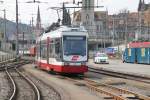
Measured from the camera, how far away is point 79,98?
59.5ft

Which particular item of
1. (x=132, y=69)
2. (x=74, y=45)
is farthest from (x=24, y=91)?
(x=132, y=69)

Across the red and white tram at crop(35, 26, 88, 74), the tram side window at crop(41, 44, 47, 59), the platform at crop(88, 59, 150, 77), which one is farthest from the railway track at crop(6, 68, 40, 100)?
the platform at crop(88, 59, 150, 77)

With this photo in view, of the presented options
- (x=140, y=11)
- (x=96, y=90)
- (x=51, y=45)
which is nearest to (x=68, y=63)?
(x=51, y=45)

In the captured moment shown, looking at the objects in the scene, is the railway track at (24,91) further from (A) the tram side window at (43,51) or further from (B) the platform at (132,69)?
(B) the platform at (132,69)

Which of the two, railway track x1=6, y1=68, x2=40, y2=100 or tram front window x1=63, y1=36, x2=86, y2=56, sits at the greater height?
tram front window x1=63, y1=36, x2=86, y2=56

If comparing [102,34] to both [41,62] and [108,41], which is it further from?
[41,62]

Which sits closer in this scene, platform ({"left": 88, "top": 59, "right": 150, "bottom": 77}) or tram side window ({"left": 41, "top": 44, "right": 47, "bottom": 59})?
tram side window ({"left": 41, "top": 44, "right": 47, "bottom": 59})

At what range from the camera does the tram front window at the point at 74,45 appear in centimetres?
3069

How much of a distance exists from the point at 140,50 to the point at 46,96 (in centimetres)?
4616

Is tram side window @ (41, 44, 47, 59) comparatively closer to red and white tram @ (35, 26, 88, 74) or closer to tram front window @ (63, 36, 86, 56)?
red and white tram @ (35, 26, 88, 74)

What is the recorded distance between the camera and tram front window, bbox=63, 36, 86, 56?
30.7 meters

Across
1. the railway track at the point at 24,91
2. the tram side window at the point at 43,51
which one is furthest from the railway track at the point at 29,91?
the tram side window at the point at 43,51

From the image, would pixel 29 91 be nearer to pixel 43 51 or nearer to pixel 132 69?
pixel 43 51

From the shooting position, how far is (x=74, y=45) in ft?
101
